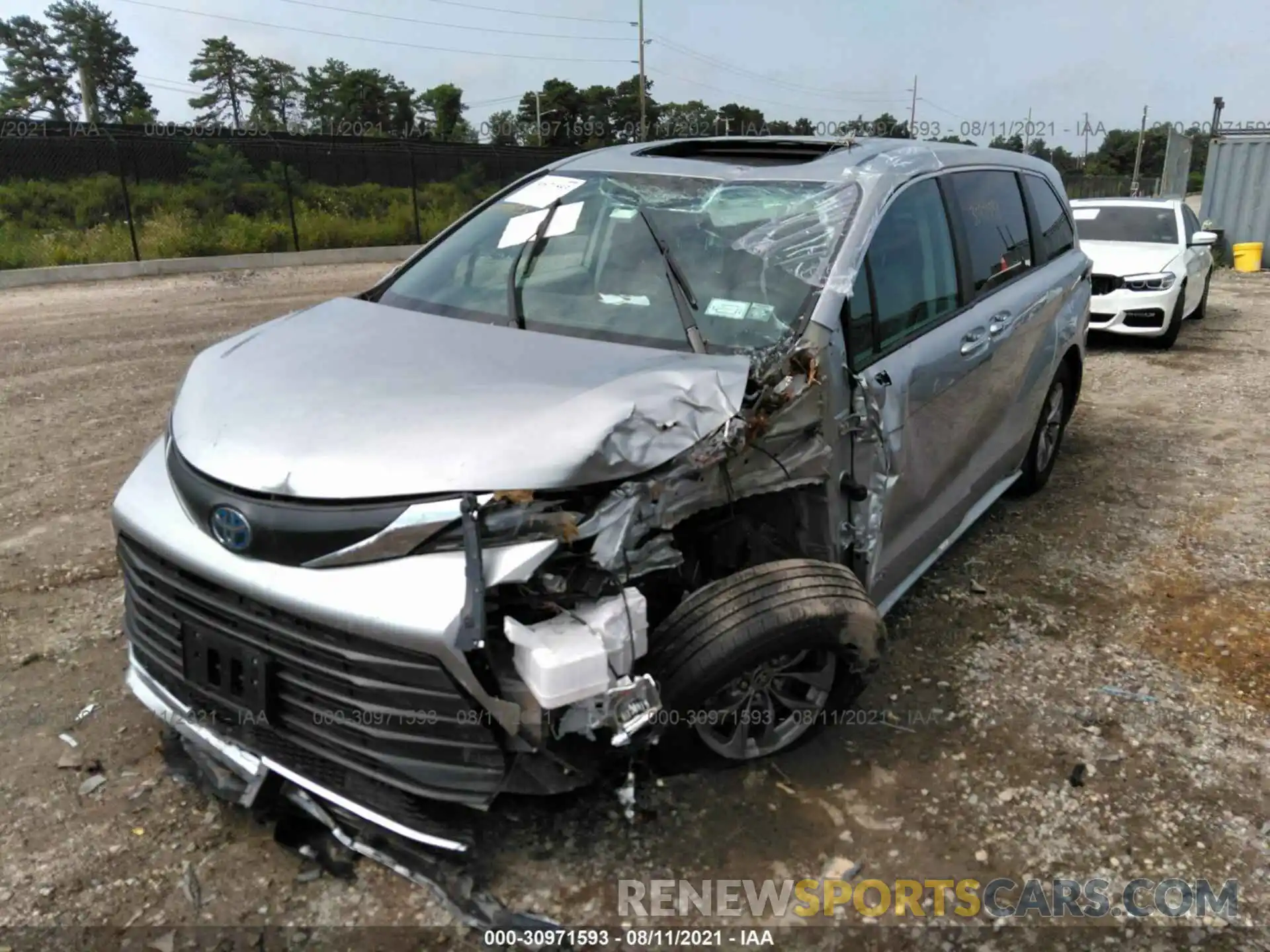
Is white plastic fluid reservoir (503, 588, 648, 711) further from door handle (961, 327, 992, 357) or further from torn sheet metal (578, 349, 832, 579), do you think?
door handle (961, 327, 992, 357)

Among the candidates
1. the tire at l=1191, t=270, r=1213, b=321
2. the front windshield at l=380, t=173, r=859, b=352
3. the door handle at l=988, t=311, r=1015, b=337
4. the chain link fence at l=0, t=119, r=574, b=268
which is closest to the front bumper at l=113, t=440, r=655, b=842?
the front windshield at l=380, t=173, r=859, b=352

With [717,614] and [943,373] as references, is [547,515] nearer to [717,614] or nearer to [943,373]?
[717,614]

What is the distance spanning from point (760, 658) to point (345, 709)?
106cm

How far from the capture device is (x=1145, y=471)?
222 inches

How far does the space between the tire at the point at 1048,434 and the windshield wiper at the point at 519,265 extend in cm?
272

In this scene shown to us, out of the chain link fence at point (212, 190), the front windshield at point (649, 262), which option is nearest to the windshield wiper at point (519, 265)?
the front windshield at point (649, 262)

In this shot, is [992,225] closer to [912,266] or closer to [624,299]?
[912,266]

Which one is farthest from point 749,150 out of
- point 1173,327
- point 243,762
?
point 1173,327

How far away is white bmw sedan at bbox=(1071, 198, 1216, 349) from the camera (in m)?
9.01

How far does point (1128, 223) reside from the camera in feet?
32.7

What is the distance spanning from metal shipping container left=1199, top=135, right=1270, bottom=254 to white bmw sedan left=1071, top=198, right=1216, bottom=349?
7897 mm

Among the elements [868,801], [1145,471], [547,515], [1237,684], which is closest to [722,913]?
[868,801]

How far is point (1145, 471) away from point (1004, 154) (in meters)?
2.33

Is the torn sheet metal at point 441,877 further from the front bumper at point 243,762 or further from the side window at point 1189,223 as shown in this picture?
the side window at point 1189,223
